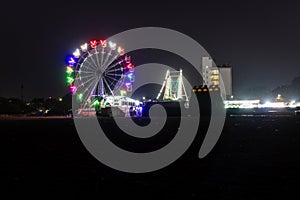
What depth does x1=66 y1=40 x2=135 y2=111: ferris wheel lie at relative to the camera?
103m

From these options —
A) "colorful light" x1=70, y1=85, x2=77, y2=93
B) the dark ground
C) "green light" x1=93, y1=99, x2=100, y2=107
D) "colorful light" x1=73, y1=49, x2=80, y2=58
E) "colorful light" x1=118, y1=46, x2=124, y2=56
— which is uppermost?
"colorful light" x1=118, y1=46, x2=124, y2=56

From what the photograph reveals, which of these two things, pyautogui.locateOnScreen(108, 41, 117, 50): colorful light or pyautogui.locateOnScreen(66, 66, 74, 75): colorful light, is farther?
pyautogui.locateOnScreen(108, 41, 117, 50): colorful light

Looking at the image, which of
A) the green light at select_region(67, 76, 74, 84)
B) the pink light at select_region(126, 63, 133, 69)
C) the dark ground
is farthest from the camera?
the pink light at select_region(126, 63, 133, 69)

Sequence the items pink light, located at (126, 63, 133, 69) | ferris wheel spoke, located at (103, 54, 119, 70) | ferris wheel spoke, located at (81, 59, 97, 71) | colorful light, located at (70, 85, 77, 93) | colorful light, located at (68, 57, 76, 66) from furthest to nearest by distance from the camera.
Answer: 1. pink light, located at (126, 63, 133, 69)
2. ferris wheel spoke, located at (103, 54, 119, 70)
3. ferris wheel spoke, located at (81, 59, 97, 71)
4. colorful light, located at (68, 57, 76, 66)
5. colorful light, located at (70, 85, 77, 93)

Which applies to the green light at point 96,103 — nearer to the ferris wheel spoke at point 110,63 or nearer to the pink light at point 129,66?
the ferris wheel spoke at point 110,63

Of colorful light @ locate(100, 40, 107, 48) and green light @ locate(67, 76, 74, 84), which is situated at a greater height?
colorful light @ locate(100, 40, 107, 48)

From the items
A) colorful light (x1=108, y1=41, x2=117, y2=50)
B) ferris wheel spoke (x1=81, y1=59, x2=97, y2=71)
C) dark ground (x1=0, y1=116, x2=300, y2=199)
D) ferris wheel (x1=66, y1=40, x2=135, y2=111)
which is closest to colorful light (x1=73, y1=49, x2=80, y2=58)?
ferris wheel (x1=66, y1=40, x2=135, y2=111)

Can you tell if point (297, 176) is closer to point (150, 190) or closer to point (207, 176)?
point (207, 176)

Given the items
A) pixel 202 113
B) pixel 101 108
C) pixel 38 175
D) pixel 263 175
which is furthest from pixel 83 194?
pixel 202 113

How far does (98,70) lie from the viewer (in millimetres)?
103938

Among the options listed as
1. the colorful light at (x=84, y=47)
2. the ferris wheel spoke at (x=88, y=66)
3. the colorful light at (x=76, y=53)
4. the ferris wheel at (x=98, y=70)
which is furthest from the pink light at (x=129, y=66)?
the colorful light at (x=76, y=53)

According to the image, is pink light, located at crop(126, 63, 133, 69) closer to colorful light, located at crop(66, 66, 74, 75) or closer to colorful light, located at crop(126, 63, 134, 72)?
colorful light, located at crop(126, 63, 134, 72)

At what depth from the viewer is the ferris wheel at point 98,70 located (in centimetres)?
10281

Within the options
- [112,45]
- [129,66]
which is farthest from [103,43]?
[129,66]
